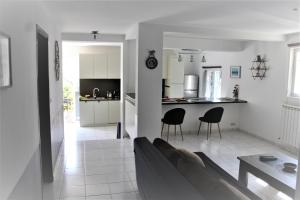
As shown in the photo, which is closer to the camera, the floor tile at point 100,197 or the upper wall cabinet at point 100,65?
the floor tile at point 100,197

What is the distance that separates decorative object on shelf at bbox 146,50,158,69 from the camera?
15.0ft

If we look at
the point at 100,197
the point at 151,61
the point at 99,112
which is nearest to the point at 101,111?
the point at 99,112

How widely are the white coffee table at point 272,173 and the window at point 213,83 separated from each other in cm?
557

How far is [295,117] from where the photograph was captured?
5148 mm

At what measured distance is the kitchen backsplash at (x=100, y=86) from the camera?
8.47 metres

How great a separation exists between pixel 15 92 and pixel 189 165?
60.1 inches

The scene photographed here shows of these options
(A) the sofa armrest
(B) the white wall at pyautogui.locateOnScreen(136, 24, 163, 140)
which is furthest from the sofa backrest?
(B) the white wall at pyautogui.locateOnScreen(136, 24, 163, 140)

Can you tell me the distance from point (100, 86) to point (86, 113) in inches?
43.0

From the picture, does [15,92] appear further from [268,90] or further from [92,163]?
[268,90]

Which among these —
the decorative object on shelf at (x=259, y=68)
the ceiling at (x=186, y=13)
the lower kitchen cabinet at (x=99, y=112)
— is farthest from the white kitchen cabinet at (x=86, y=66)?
the decorative object on shelf at (x=259, y=68)

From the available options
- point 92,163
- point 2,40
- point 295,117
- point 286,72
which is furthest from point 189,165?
point 286,72

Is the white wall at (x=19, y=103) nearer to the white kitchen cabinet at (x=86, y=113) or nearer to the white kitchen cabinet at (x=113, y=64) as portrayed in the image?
the white kitchen cabinet at (x=86, y=113)

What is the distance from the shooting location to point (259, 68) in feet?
20.2

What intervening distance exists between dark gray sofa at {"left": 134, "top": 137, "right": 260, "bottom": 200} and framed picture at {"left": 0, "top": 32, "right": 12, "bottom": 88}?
1360 millimetres
